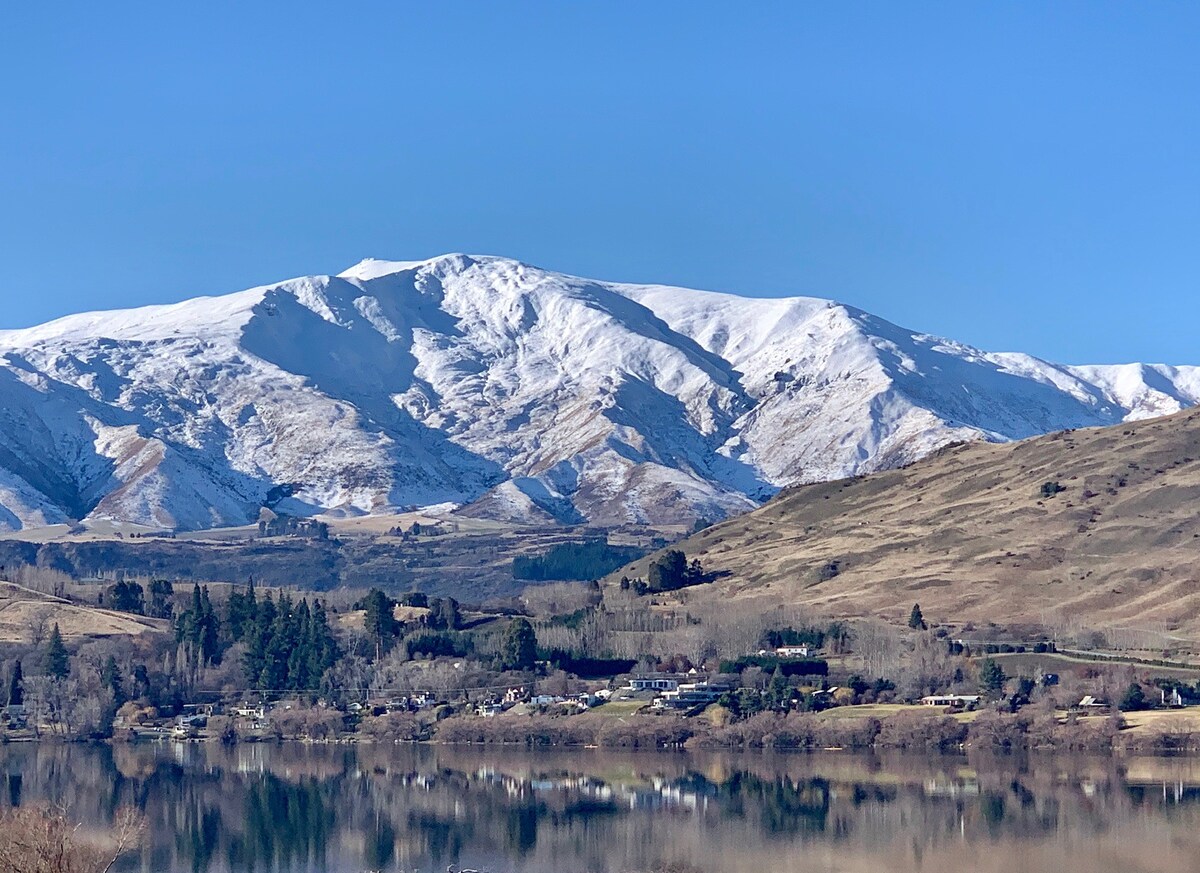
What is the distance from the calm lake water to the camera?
113188 mm

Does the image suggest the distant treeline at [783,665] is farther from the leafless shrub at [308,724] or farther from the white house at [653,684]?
the leafless shrub at [308,724]

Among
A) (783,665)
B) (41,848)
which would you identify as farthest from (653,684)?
(41,848)

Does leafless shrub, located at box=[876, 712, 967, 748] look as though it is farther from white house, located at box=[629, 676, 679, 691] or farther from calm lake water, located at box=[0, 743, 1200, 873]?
white house, located at box=[629, 676, 679, 691]

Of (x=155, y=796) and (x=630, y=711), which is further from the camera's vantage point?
(x=630, y=711)

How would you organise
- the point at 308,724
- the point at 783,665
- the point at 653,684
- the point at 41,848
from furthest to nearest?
the point at 308,724, the point at 653,684, the point at 783,665, the point at 41,848

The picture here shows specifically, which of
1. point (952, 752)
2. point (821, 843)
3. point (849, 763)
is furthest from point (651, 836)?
point (952, 752)

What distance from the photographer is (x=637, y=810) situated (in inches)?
5202

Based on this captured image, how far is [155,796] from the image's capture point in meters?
146

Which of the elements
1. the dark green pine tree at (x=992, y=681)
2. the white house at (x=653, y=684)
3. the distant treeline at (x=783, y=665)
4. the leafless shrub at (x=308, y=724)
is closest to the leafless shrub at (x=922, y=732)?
the dark green pine tree at (x=992, y=681)

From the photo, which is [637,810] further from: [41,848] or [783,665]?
[783,665]

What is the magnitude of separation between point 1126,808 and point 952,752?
3958 cm

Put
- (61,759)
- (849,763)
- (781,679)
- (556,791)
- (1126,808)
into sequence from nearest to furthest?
1. (1126,808)
2. (556,791)
3. (849,763)
4. (61,759)
5. (781,679)

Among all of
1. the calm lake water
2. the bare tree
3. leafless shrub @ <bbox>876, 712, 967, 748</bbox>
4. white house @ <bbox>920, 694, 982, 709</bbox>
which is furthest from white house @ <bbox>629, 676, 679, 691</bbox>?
the bare tree

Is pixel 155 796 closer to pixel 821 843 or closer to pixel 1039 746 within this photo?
pixel 821 843
